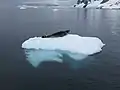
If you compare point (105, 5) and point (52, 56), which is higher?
point (105, 5)

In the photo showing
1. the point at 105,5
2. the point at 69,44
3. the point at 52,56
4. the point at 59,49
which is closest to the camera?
the point at 52,56

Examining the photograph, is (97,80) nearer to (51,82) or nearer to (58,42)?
(51,82)

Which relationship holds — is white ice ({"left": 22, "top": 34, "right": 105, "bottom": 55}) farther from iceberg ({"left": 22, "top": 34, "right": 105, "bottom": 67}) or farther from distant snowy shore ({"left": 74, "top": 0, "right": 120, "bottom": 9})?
distant snowy shore ({"left": 74, "top": 0, "right": 120, "bottom": 9})

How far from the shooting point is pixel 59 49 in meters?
21.0

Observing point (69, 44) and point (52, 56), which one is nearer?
point (52, 56)

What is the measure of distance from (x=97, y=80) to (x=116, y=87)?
139cm

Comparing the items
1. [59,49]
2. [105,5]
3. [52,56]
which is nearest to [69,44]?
[59,49]

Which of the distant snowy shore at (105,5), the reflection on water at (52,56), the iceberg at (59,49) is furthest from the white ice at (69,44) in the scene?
the distant snowy shore at (105,5)

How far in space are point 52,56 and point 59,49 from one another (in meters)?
1.39

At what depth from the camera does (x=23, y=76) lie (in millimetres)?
16531

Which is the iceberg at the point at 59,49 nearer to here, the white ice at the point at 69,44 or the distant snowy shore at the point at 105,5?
the white ice at the point at 69,44

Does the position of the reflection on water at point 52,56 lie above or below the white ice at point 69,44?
below

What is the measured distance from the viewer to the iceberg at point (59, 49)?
776 inches

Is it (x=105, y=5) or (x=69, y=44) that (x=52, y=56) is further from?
(x=105, y=5)
